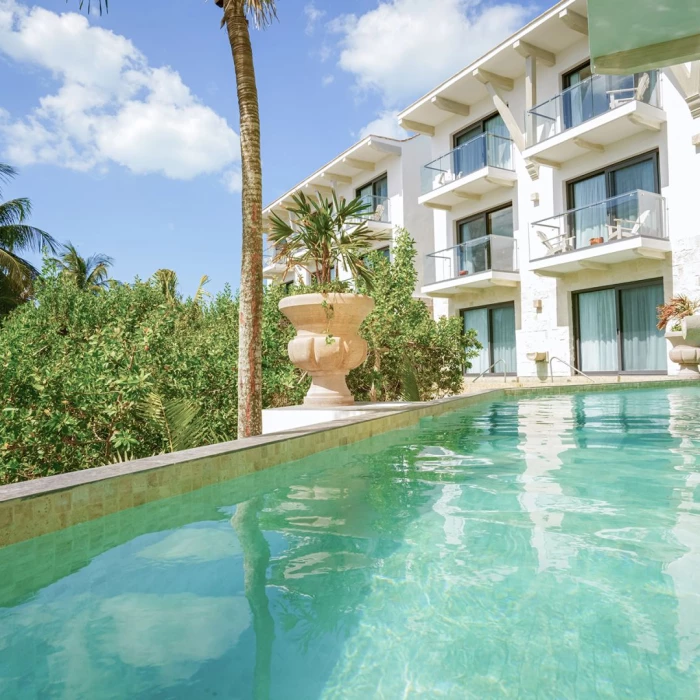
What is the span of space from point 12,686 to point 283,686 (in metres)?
0.70

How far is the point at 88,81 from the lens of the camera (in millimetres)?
54000

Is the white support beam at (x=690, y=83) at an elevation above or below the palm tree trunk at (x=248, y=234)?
above

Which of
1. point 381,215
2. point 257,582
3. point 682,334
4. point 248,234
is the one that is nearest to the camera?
point 257,582

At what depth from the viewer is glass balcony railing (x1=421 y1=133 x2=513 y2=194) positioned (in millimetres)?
18891

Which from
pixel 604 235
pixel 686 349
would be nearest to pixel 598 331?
pixel 604 235

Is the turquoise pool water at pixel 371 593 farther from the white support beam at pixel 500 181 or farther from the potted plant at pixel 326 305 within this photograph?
the white support beam at pixel 500 181

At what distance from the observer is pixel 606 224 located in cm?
1498

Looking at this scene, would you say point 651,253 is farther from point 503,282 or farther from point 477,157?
point 477,157

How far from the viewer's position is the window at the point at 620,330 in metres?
15.4

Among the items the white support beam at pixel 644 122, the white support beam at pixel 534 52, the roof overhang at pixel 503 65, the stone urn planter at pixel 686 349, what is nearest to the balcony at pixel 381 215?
the roof overhang at pixel 503 65

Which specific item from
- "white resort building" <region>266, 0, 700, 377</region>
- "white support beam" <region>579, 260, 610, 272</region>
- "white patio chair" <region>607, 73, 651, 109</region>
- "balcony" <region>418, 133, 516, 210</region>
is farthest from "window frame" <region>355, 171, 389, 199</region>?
"white patio chair" <region>607, 73, 651, 109</region>

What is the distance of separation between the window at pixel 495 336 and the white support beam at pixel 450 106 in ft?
21.8

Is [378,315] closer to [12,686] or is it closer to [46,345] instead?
[46,345]

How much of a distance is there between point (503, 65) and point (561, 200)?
449 cm
